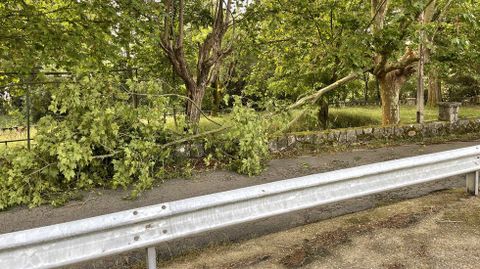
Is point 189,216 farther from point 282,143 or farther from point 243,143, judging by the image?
point 282,143

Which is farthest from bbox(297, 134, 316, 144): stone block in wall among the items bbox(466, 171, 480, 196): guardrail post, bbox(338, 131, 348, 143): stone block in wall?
bbox(466, 171, 480, 196): guardrail post

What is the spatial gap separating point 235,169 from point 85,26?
4.00 metres

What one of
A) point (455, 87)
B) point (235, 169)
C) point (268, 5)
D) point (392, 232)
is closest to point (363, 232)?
Answer: point (392, 232)

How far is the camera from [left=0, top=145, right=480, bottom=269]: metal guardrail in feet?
8.41

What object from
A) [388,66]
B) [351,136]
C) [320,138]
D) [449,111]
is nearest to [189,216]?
[320,138]

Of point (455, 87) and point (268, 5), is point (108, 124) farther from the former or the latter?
point (455, 87)

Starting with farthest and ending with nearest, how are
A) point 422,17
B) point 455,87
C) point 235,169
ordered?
point 455,87 < point 422,17 < point 235,169

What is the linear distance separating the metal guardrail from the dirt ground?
0.39 meters

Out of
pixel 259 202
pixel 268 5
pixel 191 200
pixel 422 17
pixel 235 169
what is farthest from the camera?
pixel 422 17

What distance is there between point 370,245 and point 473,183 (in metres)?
2.18

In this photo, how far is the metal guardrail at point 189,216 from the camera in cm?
256

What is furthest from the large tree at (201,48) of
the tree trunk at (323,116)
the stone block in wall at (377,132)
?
the tree trunk at (323,116)

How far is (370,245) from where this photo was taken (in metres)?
3.62

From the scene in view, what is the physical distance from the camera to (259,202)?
11.1ft
